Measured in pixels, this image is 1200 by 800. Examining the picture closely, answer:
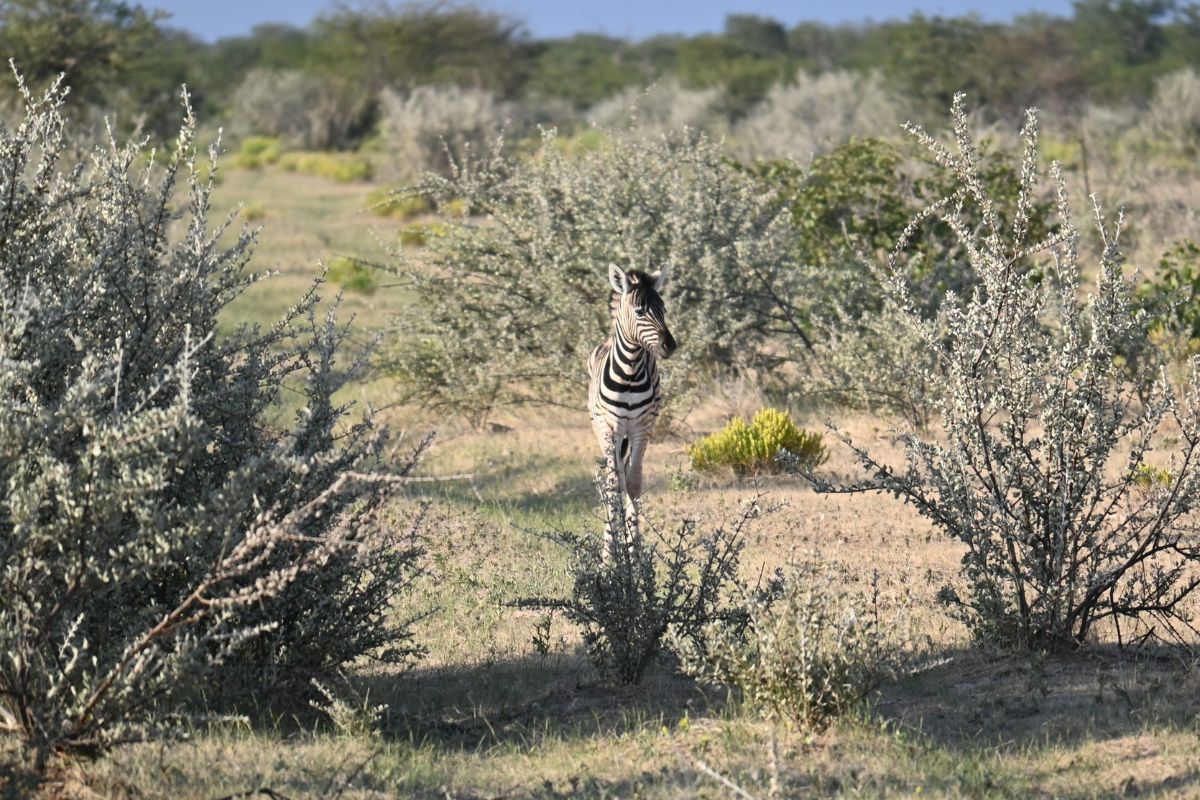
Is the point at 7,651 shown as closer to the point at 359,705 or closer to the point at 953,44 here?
the point at 359,705

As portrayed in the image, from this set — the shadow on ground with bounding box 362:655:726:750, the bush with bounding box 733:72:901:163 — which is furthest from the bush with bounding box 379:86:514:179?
Result: the shadow on ground with bounding box 362:655:726:750

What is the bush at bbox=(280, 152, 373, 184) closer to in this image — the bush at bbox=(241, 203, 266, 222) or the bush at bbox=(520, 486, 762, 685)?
the bush at bbox=(241, 203, 266, 222)

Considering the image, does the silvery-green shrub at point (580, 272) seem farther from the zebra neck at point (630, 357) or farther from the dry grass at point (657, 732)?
the dry grass at point (657, 732)

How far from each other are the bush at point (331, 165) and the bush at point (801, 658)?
33007mm

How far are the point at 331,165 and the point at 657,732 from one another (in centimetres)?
3505

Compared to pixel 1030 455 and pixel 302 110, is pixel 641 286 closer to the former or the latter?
pixel 1030 455

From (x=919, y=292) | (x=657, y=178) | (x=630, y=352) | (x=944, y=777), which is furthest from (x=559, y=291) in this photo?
(x=944, y=777)

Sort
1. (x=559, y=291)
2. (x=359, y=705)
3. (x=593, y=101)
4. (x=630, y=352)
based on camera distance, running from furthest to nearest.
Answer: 1. (x=593, y=101)
2. (x=559, y=291)
3. (x=630, y=352)
4. (x=359, y=705)

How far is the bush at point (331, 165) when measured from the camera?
123 feet

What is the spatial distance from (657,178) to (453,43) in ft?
140

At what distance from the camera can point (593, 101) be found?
60.4 metres

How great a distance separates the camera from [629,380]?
8883 mm

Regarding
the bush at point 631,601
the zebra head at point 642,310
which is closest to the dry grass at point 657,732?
the bush at point 631,601

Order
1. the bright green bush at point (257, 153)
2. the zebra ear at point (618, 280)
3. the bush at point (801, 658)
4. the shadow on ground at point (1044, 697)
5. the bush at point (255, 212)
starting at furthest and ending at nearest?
the bright green bush at point (257, 153) → the bush at point (255, 212) → the zebra ear at point (618, 280) → the shadow on ground at point (1044, 697) → the bush at point (801, 658)
